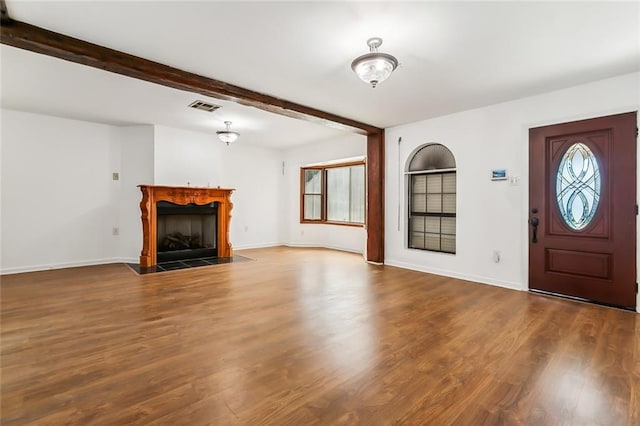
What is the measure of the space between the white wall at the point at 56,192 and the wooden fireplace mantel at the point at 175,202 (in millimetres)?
930

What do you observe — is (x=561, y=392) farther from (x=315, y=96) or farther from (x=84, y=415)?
(x=315, y=96)

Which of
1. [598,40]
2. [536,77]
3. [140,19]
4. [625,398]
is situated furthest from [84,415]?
[536,77]

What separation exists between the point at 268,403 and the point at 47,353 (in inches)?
71.9

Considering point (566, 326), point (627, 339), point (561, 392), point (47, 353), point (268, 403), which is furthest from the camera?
point (566, 326)

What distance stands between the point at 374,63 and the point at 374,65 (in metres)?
0.02

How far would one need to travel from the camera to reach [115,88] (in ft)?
12.6

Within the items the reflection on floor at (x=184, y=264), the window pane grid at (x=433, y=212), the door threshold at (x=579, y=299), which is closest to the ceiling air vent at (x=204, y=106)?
the reflection on floor at (x=184, y=264)

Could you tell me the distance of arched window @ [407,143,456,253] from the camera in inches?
193

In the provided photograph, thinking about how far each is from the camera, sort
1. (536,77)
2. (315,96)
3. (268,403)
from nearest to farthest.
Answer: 1. (268,403)
2. (536,77)
3. (315,96)

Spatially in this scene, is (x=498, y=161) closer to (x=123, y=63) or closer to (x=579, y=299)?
(x=579, y=299)

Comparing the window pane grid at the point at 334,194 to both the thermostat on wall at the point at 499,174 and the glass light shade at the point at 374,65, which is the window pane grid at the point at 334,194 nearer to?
the thermostat on wall at the point at 499,174

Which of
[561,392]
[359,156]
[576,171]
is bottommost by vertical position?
[561,392]

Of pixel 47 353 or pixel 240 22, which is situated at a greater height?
pixel 240 22

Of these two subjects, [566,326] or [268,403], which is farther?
[566,326]
